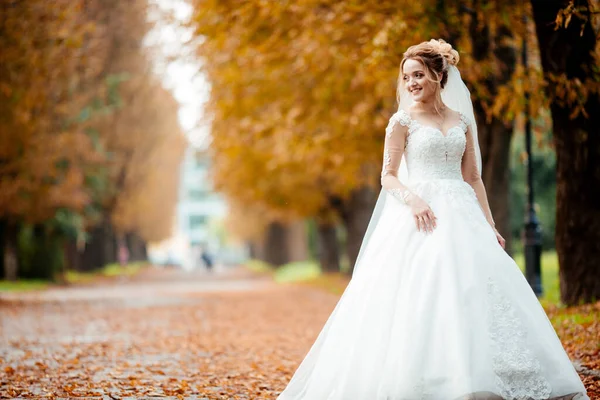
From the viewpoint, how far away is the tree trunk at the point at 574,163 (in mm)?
10484

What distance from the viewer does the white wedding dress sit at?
17.4 ft

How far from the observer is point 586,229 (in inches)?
436

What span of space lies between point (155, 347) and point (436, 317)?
7312mm

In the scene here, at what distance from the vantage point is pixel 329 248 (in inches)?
1375

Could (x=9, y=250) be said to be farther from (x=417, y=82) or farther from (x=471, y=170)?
(x=417, y=82)

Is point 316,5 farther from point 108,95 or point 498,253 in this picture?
point 108,95

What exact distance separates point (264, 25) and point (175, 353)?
5.27 metres

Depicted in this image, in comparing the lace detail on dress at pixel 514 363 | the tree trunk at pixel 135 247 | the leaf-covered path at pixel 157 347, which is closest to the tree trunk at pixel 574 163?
the leaf-covered path at pixel 157 347

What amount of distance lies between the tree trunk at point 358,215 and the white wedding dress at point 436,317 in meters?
18.9

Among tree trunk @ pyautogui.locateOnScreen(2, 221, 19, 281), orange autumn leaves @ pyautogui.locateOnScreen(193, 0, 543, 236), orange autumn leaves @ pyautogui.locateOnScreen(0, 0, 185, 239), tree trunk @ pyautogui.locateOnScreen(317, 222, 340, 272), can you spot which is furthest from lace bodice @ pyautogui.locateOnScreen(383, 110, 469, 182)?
tree trunk @ pyautogui.locateOnScreen(317, 222, 340, 272)

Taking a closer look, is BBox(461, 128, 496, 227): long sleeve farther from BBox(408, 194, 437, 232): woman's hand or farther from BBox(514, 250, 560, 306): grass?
BBox(514, 250, 560, 306): grass

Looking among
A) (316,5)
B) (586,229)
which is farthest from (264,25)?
(586,229)

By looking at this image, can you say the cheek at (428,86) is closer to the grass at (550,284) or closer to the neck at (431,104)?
the neck at (431,104)

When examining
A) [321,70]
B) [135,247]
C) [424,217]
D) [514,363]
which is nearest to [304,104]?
[321,70]
